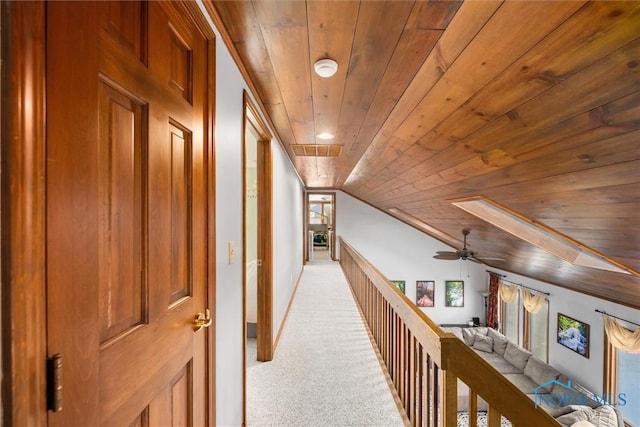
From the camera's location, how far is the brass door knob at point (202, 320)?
3.69 ft

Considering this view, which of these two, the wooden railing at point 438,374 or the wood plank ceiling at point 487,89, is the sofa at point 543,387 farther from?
the wood plank ceiling at point 487,89

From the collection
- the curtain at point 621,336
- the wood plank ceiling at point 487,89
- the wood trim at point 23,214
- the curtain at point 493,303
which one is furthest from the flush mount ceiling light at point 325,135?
the curtain at point 493,303

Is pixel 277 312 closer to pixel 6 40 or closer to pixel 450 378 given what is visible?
pixel 450 378

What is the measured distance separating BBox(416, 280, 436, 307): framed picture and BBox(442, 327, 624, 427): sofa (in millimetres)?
1714

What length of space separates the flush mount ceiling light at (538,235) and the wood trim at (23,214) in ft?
10.1

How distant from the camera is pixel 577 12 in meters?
0.94

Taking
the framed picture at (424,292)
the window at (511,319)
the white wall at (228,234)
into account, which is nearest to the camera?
the white wall at (228,234)

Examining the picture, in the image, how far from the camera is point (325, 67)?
1532mm

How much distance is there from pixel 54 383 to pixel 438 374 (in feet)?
5.73

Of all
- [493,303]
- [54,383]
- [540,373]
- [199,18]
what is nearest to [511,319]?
[493,303]

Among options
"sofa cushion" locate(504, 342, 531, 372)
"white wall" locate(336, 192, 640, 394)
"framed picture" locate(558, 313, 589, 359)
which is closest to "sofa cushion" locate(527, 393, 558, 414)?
"sofa cushion" locate(504, 342, 531, 372)

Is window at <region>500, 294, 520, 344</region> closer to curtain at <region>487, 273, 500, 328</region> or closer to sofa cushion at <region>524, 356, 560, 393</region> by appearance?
curtain at <region>487, 273, 500, 328</region>

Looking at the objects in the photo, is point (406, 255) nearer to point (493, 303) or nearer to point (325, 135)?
point (493, 303)

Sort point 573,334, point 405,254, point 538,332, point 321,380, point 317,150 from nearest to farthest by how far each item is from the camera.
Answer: point 321,380 → point 317,150 → point 573,334 → point 538,332 → point 405,254
